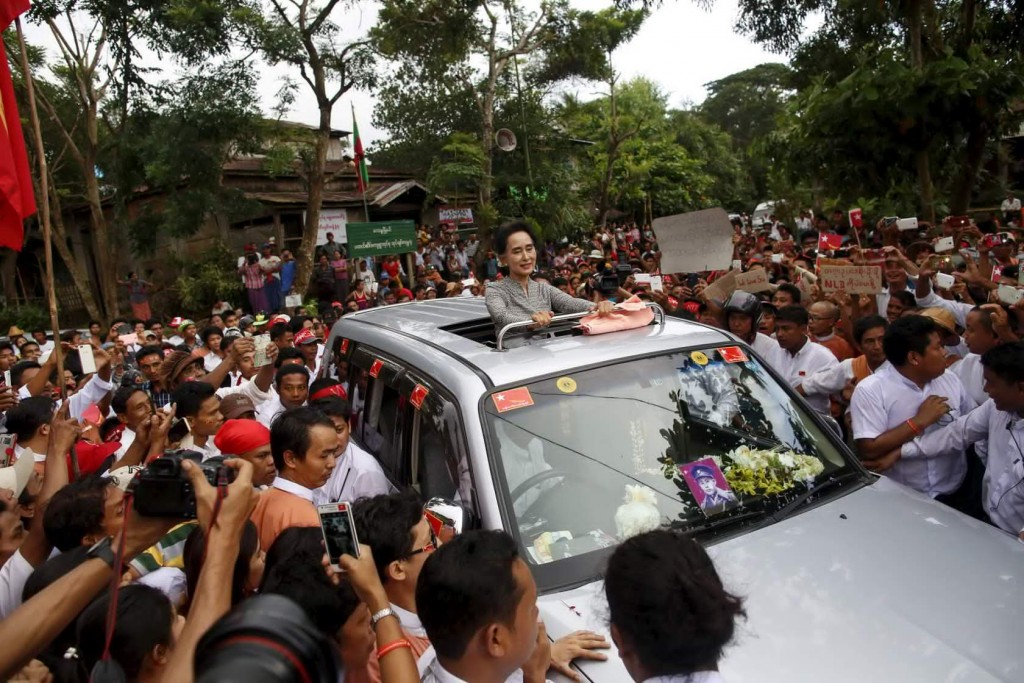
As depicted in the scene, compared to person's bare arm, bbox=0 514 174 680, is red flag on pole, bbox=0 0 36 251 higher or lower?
higher

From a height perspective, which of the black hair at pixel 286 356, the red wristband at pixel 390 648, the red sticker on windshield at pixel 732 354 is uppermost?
the red sticker on windshield at pixel 732 354

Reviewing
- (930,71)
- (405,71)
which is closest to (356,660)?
(930,71)

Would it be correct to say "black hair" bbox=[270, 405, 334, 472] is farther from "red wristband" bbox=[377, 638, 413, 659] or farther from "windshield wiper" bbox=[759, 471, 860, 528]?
"windshield wiper" bbox=[759, 471, 860, 528]

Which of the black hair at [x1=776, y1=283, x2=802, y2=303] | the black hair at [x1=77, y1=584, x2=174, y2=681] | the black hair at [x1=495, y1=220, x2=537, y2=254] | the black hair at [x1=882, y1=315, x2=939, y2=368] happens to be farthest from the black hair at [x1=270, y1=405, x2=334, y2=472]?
Answer: the black hair at [x1=776, y1=283, x2=802, y2=303]

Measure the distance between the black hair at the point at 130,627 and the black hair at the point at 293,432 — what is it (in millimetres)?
1050

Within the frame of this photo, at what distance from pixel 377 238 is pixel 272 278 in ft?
11.0

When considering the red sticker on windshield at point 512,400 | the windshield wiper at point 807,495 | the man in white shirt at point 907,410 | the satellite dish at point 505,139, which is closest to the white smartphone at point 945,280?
the man in white shirt at point 907,410

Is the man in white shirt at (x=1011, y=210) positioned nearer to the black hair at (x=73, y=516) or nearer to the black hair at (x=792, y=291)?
the black hair at (x=792, y=291)

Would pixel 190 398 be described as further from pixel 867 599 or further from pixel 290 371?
pixel 867 599

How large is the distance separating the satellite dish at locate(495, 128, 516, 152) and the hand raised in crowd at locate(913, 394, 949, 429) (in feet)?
60.2

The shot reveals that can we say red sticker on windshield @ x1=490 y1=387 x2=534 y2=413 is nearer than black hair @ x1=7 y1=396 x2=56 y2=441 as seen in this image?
Yes

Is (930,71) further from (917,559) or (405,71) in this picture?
(405,71)

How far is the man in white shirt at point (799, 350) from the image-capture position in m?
4.70

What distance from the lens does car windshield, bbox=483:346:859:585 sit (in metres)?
2.73
